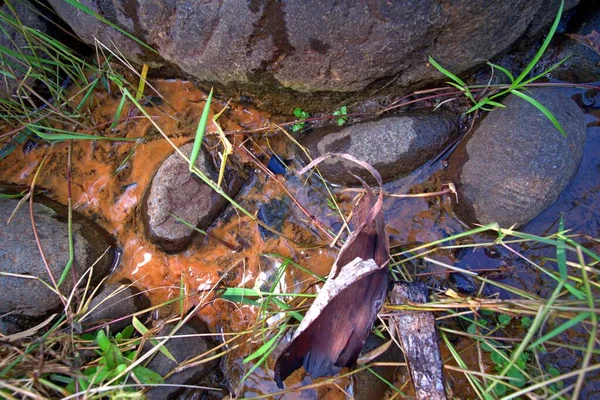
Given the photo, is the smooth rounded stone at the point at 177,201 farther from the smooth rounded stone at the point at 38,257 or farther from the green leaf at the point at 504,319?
Answer: the green leaf at the point at 504,319

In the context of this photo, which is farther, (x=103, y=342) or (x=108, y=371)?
(x=103, y=342)

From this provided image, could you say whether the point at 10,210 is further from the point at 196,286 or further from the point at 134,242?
the point at 196,286

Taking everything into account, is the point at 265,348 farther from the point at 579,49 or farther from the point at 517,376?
the point at 579,49

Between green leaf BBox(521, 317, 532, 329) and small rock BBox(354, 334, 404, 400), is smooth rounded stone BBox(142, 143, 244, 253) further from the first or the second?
green leaf BBox(521, 317, 532, 329)

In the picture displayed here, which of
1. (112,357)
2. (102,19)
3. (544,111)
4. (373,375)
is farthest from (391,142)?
(112,357)

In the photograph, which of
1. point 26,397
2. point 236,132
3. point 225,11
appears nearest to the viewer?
point 26,397

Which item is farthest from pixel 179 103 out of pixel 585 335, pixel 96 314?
pixel 585 335
